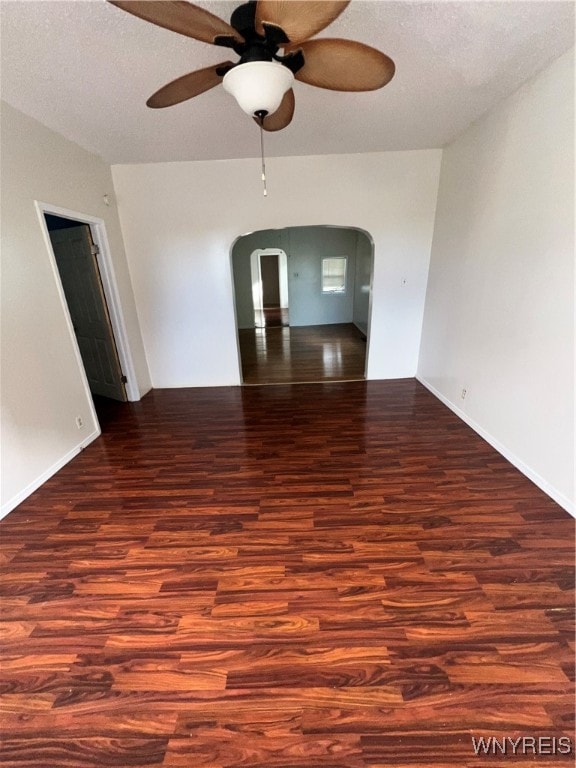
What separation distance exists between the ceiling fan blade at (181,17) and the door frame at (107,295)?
2.14 metres

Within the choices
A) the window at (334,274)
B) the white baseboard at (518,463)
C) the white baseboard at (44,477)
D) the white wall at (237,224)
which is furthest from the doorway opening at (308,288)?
the white baseboard at (44,477)

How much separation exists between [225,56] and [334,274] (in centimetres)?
687

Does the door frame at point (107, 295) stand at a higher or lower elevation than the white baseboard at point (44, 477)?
higher

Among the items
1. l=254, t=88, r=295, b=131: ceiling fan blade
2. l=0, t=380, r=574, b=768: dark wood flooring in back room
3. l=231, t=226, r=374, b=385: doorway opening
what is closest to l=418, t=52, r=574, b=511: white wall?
l=0, t=380, r=574, b=768: dark wood flooring in back room

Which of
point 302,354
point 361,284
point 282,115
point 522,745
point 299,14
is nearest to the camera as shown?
point 522,745

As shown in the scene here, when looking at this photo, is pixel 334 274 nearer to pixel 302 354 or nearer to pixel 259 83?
pixel 302 354

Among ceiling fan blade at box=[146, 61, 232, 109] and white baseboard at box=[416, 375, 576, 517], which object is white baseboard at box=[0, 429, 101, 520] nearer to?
ceiling fan blade at box=[146, 61, 232, 109]

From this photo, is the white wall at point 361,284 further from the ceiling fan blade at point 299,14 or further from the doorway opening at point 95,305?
the ceiling fan blade at point 299,14

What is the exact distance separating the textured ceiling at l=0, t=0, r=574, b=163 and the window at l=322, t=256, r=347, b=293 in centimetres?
514

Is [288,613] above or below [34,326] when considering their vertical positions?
below

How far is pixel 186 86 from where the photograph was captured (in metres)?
1.62

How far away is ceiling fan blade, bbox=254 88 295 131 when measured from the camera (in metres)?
1.83

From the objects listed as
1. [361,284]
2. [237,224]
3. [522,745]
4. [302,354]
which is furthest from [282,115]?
[361,284]

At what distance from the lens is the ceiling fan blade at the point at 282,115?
5.99 ft
